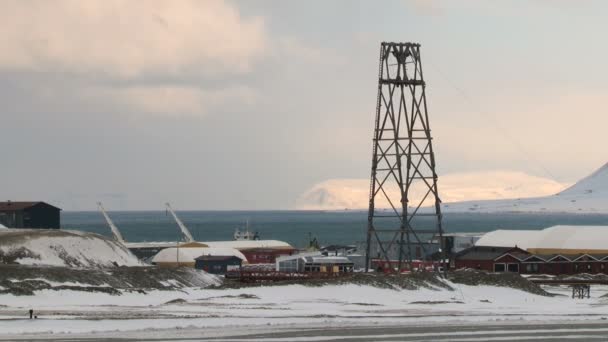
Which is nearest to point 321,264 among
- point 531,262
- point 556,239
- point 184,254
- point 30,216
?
point 184,254

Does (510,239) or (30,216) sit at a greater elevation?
(30,216)

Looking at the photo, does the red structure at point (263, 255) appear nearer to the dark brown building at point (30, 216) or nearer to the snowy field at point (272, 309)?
the dark brown building at point (30, 216)

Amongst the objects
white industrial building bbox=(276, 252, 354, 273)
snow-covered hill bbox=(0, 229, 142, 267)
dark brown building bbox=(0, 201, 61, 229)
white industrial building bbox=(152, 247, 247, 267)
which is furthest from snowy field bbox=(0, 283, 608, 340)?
dark brown building bbox=(0, 201, 61, 229)

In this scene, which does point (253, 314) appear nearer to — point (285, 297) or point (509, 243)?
point (285, 297)

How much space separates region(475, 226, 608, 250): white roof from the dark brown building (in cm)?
5167

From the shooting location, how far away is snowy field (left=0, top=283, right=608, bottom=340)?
57.8 meters

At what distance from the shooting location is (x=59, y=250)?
320 ft

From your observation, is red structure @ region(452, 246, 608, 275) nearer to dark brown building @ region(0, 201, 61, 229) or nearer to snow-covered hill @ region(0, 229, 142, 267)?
snow-covered hill @ region(0, 229, 142, 267)

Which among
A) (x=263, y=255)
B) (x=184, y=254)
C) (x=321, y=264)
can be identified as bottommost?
(x=321, y=264)

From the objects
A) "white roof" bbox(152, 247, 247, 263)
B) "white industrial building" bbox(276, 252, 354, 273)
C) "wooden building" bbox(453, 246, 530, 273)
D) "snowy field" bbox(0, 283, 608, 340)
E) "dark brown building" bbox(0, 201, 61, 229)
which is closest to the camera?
"snowy field" bbox(0, 283, 608, 340)

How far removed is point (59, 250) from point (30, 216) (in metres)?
40.0

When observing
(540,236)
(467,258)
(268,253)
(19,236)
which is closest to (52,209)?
(268,253)

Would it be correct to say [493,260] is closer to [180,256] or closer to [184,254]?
[184,254]

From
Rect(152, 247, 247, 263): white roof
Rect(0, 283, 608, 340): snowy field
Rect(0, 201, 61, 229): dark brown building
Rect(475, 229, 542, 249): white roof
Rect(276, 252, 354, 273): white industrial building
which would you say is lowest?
Rect(0, 283, 608, 340): snowy field
